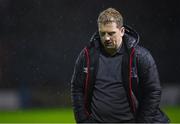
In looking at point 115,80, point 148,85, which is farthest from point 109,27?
point 148,85

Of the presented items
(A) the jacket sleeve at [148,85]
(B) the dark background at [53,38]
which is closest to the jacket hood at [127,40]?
(A) the jacket sleeve at [148,85]

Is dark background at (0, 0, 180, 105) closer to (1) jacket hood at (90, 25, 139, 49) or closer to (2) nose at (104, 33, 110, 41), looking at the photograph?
(1) jacket hood at (90, 25, 139, 49)

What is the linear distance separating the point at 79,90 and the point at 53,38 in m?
8.40

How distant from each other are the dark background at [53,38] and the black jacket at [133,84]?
25.0ft

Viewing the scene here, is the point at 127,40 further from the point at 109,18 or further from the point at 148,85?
the point at 148,85

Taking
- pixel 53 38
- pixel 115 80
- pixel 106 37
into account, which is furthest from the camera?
pixel 53 38

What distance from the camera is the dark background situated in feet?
44.2

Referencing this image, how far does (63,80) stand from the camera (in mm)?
13789

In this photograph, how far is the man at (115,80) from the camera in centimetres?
541

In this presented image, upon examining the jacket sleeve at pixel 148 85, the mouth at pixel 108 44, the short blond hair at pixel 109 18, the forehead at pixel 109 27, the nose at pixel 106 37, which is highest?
the short blond hair at pixel 109 18

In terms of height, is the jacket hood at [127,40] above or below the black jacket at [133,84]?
above

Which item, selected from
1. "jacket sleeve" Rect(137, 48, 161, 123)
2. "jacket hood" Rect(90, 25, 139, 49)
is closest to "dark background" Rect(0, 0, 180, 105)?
"jacket hood" Rect(90, 25, 139, 49)

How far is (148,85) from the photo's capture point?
5438 mm

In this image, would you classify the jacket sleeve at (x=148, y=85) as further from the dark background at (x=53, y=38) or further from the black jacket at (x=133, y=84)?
the dark background at (x=53, y=38)
